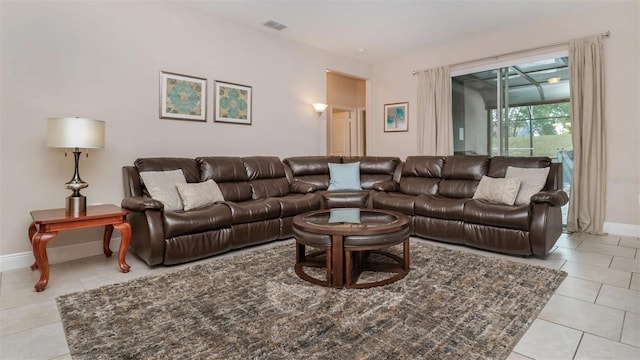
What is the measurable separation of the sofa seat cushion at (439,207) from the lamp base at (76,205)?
3312mm

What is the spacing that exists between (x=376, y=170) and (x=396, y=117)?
1658 mm

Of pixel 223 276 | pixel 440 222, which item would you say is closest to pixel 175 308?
pixel 223 276

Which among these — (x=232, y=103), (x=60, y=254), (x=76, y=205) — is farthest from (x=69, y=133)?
(x=232, y=103)

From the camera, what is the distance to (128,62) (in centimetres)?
359

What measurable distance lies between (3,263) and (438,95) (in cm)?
582

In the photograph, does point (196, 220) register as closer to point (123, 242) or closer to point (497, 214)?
point (123, 242)

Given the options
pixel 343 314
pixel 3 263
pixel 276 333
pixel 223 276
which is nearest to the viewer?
pixel 276 333

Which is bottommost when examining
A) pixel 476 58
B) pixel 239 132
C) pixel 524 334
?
pixel 524 334

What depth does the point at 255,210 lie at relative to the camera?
354 cm

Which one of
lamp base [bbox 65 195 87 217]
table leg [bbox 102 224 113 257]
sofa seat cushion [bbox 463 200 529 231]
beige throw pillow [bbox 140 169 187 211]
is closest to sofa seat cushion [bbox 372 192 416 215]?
sofa seat cushion [bbox 463 200 529 231]

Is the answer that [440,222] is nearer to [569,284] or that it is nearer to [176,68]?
[569,284]

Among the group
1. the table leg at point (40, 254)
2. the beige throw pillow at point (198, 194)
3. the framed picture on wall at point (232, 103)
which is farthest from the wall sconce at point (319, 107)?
the table leg at point (40, 254)

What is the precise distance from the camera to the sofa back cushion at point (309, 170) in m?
4.80

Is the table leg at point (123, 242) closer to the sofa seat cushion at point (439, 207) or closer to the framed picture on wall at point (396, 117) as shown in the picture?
the sofa seat cushion at point (439, 207)
